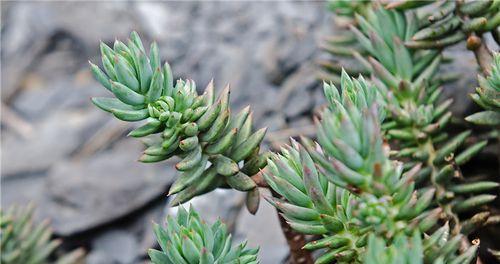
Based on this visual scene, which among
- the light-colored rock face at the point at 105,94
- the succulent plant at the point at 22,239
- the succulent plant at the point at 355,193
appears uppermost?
the light-colored rock face at the point at 105,94

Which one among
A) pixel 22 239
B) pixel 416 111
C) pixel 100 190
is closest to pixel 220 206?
pixel 100 190

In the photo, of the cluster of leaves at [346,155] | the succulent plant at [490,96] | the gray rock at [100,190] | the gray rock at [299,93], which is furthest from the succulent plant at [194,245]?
the gray rock at [299,93]

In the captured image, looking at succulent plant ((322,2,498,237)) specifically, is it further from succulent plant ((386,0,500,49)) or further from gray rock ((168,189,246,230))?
gray rock ((168,189,246,230))

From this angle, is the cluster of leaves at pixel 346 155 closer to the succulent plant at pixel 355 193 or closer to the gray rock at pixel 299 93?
the succulent plant at pixel 355 193

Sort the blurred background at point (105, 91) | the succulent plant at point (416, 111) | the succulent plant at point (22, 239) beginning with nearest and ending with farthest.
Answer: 1. the succulent plant at point (416, 111)
2. the succulent plant at point (22, 239)
3. the blurred background at point (105, 91)

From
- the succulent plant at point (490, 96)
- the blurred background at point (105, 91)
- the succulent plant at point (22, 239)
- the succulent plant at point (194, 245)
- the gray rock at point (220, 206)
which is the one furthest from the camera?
the blurred background at point (105, 91)

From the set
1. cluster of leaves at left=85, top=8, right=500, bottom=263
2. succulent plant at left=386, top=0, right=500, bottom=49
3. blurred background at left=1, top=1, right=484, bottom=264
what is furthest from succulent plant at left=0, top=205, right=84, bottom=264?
succulent plant at left=386, top=0, right=500, bottom=49
